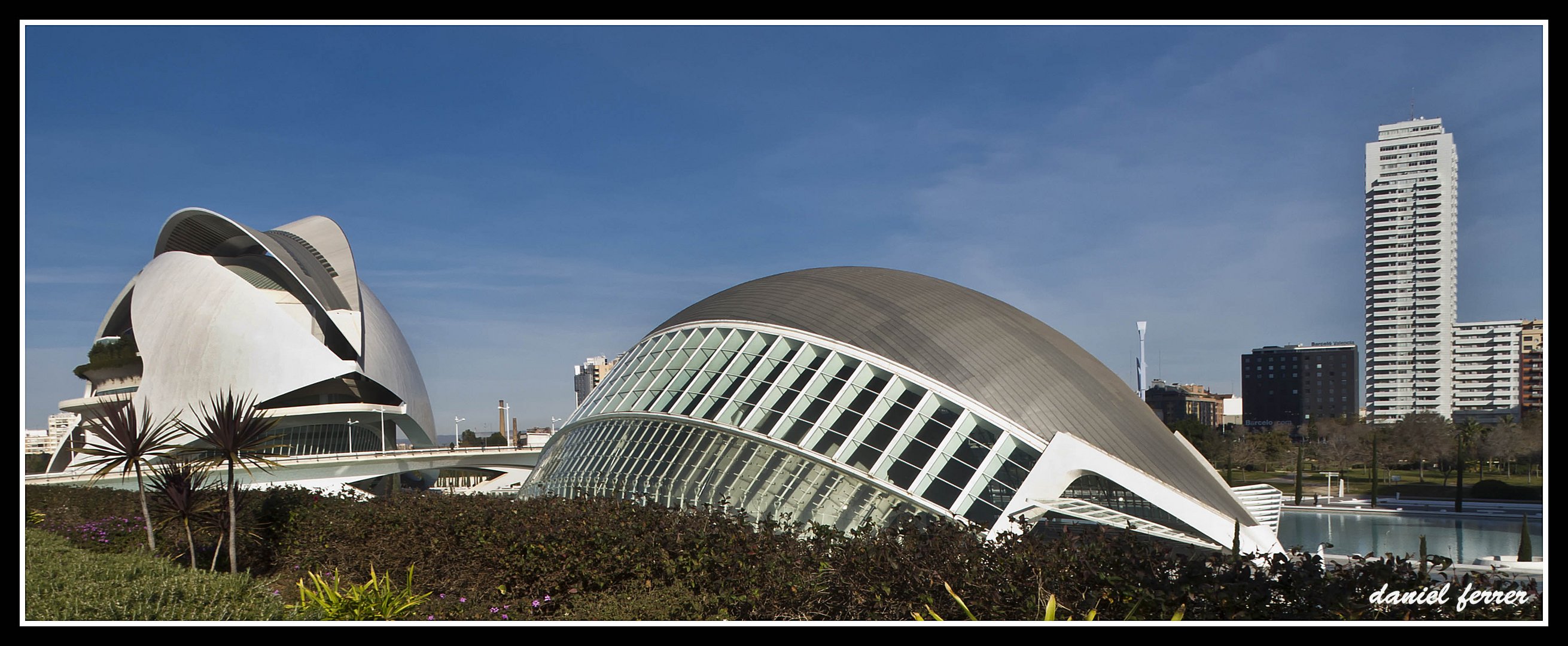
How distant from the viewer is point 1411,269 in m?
116

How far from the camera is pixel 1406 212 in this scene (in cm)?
11825

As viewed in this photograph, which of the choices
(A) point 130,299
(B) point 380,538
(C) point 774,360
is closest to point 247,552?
(B) point 380,538

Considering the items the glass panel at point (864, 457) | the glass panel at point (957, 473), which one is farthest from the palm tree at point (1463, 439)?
the glass panel at point (864, 457)

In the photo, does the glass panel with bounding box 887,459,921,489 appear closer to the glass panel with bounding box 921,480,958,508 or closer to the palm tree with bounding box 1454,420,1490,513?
the glass panel with bounding box 921,480,958,508

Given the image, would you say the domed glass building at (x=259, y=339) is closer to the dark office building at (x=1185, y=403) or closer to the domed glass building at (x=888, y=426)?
the domed glass building at (x=888, y=426)

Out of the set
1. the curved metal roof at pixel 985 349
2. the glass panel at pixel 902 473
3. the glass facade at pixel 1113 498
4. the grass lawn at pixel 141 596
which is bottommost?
the glass facade at pixel 1113 498

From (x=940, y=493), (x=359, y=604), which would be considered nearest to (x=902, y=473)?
(x=940, y=493)

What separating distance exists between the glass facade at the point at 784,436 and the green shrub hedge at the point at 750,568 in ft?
3.31

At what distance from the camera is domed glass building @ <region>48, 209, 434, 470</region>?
53.5 m

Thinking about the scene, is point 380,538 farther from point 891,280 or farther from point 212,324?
point 212,324

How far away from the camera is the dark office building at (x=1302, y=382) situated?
131 meters

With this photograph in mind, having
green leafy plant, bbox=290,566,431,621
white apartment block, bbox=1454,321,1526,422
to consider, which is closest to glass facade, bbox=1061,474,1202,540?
green leafy plant, bbox=290,566,431,621

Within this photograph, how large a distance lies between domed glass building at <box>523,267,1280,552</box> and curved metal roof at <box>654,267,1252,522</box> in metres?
0.04

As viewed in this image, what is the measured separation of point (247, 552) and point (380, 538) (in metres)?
4.33
